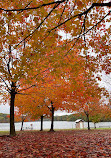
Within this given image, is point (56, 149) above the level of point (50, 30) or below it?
below

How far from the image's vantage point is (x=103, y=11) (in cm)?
753

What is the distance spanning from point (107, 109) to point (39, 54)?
27.3 metres

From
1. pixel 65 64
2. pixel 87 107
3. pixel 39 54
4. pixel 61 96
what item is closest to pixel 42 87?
pixel 61 96

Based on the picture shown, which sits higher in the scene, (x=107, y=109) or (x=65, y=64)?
(x=65, y=64)

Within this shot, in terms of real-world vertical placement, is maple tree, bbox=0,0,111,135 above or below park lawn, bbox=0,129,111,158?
above

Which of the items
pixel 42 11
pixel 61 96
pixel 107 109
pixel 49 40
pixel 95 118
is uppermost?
pixel 42 11

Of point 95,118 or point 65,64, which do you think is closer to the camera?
point 65,64

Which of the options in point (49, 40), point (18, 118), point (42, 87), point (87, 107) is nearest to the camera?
point (49, 40)

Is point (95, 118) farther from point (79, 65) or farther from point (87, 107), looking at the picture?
point (79, 65)

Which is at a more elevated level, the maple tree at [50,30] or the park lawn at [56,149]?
the maple tree at [50,30]

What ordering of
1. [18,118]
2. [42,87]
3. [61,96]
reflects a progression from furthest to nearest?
[18,118] → [61,96] → [42,87]

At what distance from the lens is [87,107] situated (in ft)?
81.8

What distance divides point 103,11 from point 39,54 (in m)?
4.58

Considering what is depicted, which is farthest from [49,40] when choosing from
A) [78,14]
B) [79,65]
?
[79,65]
